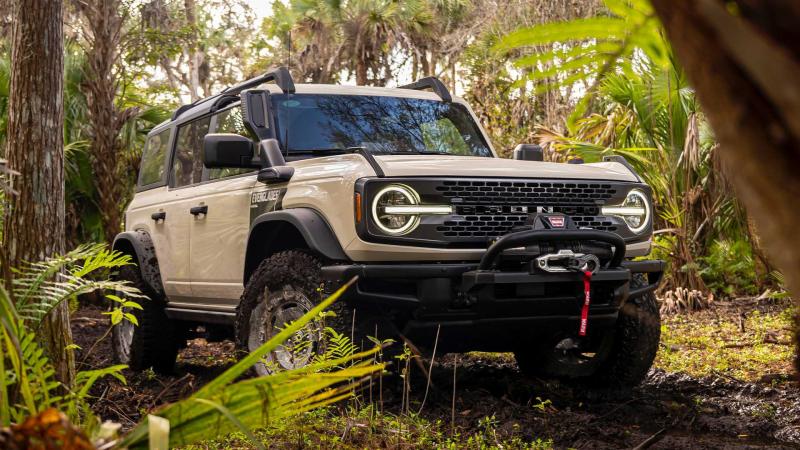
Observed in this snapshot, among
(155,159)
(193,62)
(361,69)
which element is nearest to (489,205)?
(155,159)

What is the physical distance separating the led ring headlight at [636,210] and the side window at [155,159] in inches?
139

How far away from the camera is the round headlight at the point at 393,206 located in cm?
472

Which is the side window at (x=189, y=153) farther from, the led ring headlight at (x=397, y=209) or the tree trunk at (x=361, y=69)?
the tree trunk at (x=361, y=69)

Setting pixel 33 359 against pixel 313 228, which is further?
pixel 313 228

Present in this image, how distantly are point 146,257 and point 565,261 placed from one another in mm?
3511

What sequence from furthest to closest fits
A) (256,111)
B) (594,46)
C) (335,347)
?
(256,111)
(335,347)
(594,46)

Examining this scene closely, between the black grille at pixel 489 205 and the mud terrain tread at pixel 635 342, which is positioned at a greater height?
the black grille at pixel 489 205

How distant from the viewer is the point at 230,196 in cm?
588

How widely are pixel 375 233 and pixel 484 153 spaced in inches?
74.2

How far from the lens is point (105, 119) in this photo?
12.3 meters

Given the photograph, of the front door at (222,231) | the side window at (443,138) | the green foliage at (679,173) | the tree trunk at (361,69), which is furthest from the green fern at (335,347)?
the tree trunk at (361,69)

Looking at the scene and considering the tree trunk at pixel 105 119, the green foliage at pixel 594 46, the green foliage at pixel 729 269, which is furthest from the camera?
the tree trunk at pixel 105 119

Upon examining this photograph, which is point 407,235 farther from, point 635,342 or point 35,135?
point 35,135

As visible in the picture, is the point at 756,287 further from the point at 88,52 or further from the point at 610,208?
the point at 88,52
